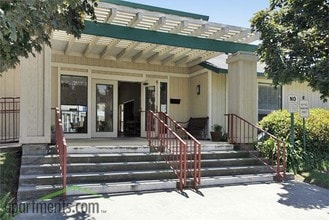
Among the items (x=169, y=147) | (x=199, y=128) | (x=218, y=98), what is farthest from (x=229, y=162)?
Answer: (x=218, y=98)

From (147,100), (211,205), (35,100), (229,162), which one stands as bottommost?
(211,205)

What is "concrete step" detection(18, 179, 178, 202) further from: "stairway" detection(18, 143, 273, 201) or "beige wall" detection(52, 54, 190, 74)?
"beige wall" detection(52, 54, 190, 74)

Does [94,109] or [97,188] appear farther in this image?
[94,109]

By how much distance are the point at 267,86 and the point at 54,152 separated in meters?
8.91

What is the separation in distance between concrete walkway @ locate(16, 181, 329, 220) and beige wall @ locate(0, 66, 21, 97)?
4977 millimetres

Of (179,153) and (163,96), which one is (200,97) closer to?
(163,96)

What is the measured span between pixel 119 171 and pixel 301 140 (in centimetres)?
533

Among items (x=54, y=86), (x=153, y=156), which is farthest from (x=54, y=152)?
Result: (x=54, y=86)

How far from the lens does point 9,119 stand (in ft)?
29.4

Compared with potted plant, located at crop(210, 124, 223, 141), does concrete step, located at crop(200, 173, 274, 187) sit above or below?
below

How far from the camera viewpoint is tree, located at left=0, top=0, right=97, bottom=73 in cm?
301

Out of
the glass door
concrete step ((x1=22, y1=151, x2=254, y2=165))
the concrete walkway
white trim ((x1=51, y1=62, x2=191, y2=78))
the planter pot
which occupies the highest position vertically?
white trim ((x1=51, y1=62, x2=191, y2=78))

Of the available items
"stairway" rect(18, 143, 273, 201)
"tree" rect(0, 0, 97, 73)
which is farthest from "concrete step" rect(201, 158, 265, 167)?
"tree" rect(0, 0, 97, 73)

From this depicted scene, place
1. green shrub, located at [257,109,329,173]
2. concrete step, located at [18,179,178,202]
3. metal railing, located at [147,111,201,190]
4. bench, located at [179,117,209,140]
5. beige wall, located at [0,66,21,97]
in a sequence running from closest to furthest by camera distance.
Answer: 1. concrete step, located at [18,179,178,202]
2. metal railing, located at [147,111,201,190]
3. green shrub, located at [257,109,329,173]
4. beige wall, located at [0,66,21,97]
5. bench, located at [179,117,209,140]
